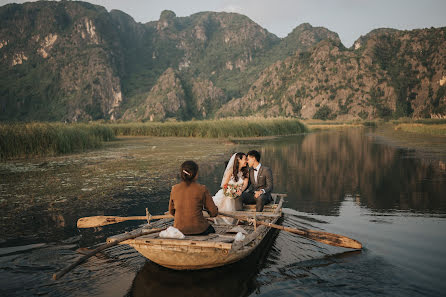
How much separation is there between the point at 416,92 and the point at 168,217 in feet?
459

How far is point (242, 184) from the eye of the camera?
8.02 metres

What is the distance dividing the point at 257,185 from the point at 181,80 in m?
154

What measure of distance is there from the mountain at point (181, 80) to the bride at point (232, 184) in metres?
109

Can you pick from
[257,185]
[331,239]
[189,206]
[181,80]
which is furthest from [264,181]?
[181,80]

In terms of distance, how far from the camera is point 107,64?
544ft

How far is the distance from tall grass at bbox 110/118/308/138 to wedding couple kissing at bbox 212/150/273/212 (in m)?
28.8

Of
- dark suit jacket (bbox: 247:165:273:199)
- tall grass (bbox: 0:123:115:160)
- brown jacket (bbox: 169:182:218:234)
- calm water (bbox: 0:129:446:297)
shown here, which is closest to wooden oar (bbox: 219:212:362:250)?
calm water (bbox: 0:129:446:297)

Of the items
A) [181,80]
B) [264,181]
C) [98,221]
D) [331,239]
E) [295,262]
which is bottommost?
[295,262]

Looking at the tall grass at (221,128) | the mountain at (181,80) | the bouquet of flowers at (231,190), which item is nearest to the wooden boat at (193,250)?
the bouquet of flowers at (231,190)

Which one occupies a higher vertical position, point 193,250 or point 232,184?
point 232,184

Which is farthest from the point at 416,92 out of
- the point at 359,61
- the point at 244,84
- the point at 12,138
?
the point at 12,138

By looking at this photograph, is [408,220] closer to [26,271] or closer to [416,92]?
[26,271]

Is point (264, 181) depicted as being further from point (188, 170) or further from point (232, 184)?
point (188, 170)

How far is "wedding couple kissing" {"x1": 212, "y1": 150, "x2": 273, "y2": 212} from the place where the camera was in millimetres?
A: 7723
